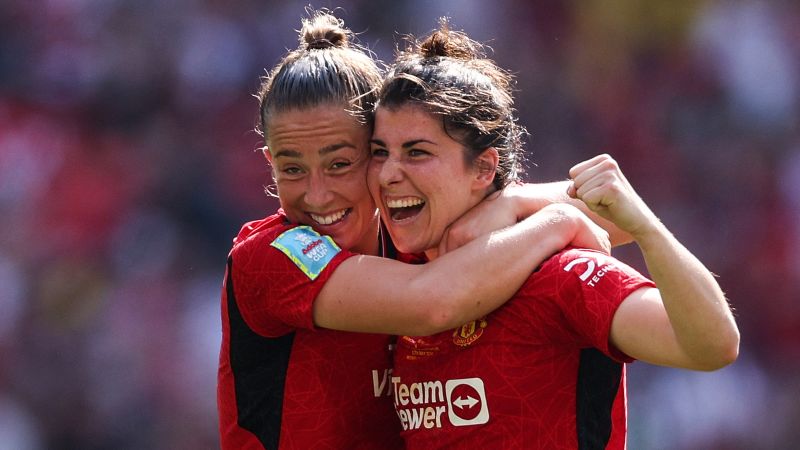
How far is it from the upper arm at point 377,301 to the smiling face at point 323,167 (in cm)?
31

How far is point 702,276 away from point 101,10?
570 centimetres

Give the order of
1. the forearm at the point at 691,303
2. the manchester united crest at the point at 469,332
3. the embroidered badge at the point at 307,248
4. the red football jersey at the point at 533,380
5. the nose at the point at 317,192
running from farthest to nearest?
the nose at the point at 317,192
the embroidered badge at the point at 307,248
the manchester united crest at the point at 469,332
the red football jersey at the point at 533,380
the forearm at the point at 691,303

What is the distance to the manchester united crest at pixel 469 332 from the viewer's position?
3123 mm

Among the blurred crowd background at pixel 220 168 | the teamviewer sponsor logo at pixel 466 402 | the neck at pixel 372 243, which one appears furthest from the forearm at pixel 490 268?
the blurred crowd background at pixel 220 168

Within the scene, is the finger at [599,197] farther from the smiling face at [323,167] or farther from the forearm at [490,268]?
the smiling face at [323,167]

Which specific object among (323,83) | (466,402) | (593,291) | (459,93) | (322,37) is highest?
(322,37)

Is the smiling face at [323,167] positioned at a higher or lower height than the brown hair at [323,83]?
lower

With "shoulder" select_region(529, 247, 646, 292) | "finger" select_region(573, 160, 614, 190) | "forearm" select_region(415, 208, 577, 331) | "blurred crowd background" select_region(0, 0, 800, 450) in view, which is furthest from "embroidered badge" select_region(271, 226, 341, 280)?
"blurred crowd background" select_region(0, 0, 800, 450)

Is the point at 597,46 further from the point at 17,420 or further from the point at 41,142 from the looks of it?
the point at 17,420

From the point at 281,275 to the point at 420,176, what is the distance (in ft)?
1.66

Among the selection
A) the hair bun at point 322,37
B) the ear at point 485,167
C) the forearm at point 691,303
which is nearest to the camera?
the forearm at point 691,303

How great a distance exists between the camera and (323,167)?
3.49 metres

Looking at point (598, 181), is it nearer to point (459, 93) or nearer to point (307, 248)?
point (459, 93)

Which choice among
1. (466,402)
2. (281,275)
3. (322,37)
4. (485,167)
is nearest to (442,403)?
(466,402)
